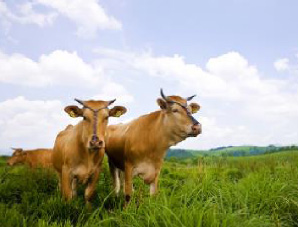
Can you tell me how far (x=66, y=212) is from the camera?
19.4 ft

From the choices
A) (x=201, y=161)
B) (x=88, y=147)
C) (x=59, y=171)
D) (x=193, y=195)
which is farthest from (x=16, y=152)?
(x=193, y=195)

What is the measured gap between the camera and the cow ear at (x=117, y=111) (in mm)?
7243

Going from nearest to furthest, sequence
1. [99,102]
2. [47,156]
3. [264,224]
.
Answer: [264,224] → [99,102] → [47,156]

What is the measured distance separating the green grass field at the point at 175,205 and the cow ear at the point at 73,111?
63.2 inches

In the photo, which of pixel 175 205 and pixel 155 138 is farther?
pixel 155 138

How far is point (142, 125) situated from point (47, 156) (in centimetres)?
1307

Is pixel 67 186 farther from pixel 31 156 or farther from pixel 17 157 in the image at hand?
pixel 17 157

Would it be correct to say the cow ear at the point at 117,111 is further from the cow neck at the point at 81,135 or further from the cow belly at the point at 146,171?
the cow belly at the point at 146,171

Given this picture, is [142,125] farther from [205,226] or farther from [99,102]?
[205,226]

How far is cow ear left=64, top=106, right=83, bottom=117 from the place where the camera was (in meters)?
7.03

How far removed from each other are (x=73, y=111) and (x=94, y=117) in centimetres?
65

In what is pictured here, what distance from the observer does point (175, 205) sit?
5039 mm

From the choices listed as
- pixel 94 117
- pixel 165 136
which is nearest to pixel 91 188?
pixel 94 117

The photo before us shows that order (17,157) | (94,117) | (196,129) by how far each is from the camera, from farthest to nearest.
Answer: (17,157), (196,129), (94,117)
